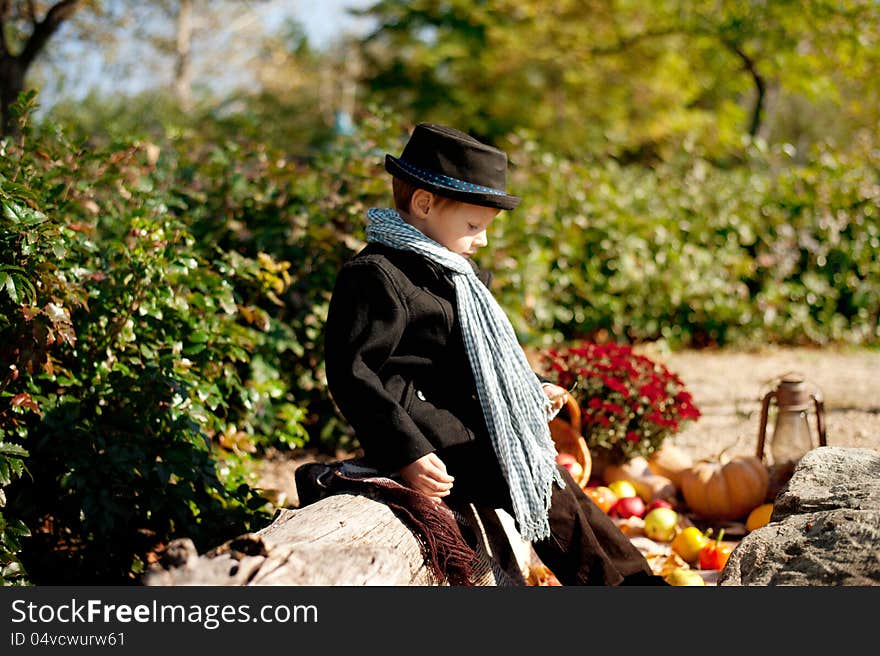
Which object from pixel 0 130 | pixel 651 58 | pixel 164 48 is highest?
pixel 164 48

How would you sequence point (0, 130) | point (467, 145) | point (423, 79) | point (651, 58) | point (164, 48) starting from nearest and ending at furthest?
point (467, 145), point (0, 130), point (651, 58), point (423, 79), point (164, 48)

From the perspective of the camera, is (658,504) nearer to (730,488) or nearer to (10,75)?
(730,488)

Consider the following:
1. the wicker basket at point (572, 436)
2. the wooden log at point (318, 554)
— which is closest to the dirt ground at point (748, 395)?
the wicker basket at point (572, 436)

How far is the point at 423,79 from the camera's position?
19.5 m

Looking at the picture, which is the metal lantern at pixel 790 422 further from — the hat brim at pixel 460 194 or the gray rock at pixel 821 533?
the hat brim at pixel 460 194

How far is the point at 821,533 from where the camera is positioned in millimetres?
2385

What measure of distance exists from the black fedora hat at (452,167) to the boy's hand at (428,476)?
74 centimetres

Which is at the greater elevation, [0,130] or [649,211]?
[0,130]

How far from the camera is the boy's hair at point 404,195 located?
2619 millimetres

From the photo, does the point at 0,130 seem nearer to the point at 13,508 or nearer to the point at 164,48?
the point at 13,508

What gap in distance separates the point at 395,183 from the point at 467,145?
28 centimetres

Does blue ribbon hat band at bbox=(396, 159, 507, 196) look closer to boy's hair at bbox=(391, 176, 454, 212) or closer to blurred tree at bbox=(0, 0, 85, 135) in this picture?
boy's hair at bbox=(391, 176, 454, 212)

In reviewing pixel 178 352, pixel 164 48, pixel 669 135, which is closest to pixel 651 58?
pixel 669 135

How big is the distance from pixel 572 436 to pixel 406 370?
1500 mm
